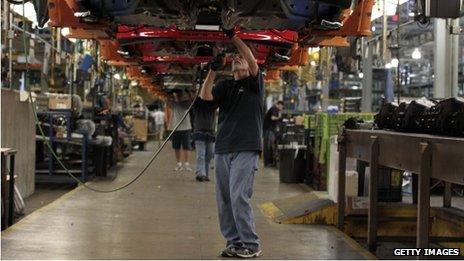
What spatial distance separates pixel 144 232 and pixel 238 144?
5.84ft

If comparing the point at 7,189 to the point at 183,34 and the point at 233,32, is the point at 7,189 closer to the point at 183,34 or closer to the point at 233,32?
the point at 183,34

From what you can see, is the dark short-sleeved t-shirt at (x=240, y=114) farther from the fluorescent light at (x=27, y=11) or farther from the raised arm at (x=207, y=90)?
the fluorescent light at (x=27, y=11)

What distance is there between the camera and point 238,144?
528 cm

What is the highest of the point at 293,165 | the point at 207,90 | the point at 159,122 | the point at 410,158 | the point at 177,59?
the point at 177,59

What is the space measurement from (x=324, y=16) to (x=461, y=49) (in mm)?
12487

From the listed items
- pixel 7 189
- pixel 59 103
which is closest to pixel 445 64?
pixel 59 103

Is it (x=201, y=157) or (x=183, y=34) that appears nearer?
(x=183, y=34)

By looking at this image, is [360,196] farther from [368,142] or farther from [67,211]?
[67,211]

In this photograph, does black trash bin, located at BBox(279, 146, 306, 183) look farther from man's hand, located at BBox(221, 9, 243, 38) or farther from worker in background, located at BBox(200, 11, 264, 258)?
worker in background, located at BBox(200, 11, 264, 258)

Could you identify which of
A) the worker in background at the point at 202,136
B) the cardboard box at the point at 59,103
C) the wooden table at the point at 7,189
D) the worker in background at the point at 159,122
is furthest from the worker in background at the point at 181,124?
the worker in background at the point at 159,122

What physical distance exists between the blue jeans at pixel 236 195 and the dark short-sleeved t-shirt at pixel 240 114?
78 millimetres

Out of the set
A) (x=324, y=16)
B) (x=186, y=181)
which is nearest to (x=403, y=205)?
(x=324, y=16)

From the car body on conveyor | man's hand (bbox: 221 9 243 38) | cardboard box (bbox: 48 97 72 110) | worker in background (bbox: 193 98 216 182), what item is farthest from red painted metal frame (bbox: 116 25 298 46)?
cardboard box (bbox: 48 97 72 110)

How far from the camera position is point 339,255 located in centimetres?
562
